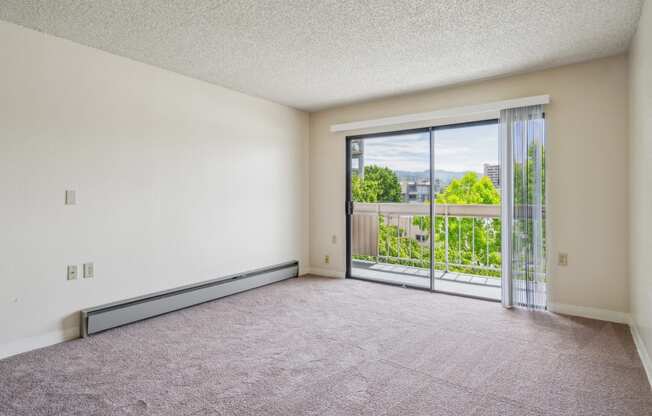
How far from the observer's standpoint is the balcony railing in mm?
4699

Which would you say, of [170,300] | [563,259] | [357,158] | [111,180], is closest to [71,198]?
[111,180]

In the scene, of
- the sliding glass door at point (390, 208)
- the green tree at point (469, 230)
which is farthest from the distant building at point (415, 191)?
the green tree at point (469, 230)

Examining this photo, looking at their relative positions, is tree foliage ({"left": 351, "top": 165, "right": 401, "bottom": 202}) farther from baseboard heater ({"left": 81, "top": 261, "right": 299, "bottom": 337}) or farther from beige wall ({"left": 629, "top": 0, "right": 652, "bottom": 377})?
beige wall ({"left": 629, "top": 0, "right": 652, "bottom": 377})

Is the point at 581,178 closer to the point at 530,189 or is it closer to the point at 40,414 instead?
the point at 530,189

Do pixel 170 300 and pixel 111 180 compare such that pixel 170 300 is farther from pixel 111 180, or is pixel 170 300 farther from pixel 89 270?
pixel 111 180

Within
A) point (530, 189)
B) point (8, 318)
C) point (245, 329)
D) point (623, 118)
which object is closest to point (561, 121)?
point (623, 118)

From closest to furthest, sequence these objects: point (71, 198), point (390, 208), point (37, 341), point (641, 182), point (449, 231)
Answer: point (641, 182) → point (37, 341) → point (71, 198) → point (390, 208) → point (449, 231)

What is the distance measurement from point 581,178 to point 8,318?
476cm

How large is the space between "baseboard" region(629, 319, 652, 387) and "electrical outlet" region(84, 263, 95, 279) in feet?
12.9

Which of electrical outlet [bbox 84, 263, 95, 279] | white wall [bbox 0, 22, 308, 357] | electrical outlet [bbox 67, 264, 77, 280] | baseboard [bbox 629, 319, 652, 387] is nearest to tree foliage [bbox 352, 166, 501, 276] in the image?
white wall [bbox 0, 22, 308, 357]

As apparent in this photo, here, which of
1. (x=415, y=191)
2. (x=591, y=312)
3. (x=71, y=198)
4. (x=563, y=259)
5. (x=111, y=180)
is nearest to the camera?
(x=71, y=198)

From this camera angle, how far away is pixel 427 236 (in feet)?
15.3

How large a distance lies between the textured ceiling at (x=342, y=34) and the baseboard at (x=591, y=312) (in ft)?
7.39

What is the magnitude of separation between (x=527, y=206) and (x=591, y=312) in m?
1.09
